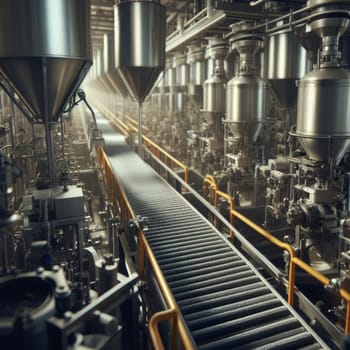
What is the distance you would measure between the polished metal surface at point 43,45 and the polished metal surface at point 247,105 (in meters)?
4.46

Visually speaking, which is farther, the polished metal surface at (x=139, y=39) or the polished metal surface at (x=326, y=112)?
the polished metal surface at (x=139, y=39)

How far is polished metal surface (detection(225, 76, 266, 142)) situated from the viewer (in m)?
8.22

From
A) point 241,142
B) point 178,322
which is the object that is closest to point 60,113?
point 178,322

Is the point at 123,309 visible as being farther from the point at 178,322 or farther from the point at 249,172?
the point at 249,172

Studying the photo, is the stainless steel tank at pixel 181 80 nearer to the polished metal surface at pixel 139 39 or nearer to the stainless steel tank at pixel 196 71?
the stainless steel tank at pixel 196 71

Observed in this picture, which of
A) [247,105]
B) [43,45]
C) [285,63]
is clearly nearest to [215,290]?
[43,45]

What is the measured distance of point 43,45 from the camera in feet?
13.2

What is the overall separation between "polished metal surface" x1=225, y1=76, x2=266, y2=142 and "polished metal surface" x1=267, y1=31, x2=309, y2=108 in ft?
1.14

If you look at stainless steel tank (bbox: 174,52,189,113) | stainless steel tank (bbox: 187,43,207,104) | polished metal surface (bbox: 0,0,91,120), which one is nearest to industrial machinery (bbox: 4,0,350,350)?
polished metal surface (bbox: 0,0,91,120)

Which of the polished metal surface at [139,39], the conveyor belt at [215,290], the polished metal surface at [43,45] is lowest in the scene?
the conveyor belt at [215,290]

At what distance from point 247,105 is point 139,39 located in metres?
2.87

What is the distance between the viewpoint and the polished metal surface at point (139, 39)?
330 inches

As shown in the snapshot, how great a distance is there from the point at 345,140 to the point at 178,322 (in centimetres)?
389

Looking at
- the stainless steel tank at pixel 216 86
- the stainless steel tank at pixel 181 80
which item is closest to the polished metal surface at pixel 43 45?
the stainless steel tank at pixel 216 86
